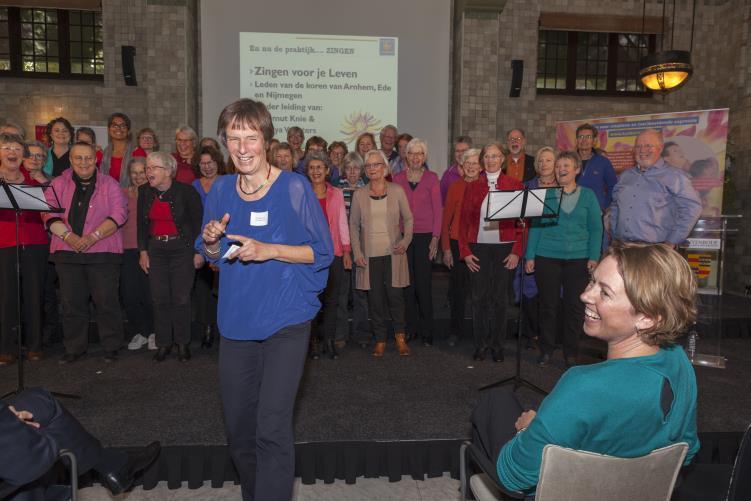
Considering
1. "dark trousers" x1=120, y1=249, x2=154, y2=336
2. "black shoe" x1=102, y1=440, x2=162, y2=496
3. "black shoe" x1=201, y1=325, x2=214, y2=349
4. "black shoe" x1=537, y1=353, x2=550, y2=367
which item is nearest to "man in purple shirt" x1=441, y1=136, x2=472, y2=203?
"black shoe" x1=537, y1=353, x2=550, y2=367

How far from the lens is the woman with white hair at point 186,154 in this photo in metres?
5.04

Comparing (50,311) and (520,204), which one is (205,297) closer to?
(50,311)

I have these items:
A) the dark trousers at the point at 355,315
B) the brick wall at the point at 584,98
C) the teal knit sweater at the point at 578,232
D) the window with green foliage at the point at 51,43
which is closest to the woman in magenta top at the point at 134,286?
the dark trousers at the point at 355,315

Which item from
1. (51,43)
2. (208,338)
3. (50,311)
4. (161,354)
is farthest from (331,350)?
(51,43)

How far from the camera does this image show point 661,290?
4.54 feet

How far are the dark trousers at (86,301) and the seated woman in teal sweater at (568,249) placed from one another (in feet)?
10.9

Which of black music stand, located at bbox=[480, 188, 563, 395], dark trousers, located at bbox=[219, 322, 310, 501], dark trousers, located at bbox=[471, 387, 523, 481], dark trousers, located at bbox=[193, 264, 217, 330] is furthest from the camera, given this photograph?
dark trousers, located at bbox=[193, 264, 217, 330]

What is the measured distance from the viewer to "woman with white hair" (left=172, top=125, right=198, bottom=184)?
16.5 feet

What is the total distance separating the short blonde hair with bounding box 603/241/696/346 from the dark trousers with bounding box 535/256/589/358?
9.50 feet

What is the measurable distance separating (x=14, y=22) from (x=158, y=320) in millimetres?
6859

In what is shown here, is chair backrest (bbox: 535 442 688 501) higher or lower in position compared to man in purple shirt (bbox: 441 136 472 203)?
lower

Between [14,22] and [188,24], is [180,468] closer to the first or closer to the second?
[188,24]

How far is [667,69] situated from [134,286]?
264 inches

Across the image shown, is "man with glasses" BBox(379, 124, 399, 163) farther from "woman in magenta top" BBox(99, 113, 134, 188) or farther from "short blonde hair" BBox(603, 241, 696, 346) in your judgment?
"short blonde hair" BBox(603, 241, 696, 346)
